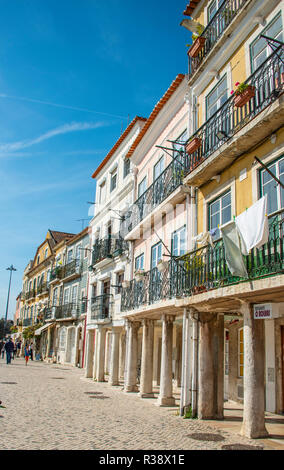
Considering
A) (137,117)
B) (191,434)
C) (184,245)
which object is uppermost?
(137,117)

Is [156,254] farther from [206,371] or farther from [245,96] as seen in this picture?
[245,96]

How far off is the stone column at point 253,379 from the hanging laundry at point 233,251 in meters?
0.89

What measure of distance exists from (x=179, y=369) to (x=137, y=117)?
454 inches

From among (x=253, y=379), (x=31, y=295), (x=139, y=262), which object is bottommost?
Answer: (x=253, y=379)

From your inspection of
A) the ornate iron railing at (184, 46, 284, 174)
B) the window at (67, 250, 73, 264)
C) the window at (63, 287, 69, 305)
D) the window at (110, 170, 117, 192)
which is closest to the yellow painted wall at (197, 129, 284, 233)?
the ornate iron railing at (184, 46, 284, 174)

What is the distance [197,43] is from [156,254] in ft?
23.4

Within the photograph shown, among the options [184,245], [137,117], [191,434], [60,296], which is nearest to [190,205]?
[184,245]

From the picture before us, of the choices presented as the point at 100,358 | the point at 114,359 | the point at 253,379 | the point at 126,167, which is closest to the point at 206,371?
the point at 253,379

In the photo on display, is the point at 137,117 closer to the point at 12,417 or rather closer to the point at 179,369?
the point at 179,369

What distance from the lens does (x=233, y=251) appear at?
8.37m

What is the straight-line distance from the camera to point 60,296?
3578 centimetres

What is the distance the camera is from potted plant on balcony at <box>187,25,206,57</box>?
500 inches

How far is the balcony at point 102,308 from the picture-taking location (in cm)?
2038

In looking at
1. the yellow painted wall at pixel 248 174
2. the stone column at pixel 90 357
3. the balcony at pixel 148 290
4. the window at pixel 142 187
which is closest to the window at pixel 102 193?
the window at pixel 142 187
